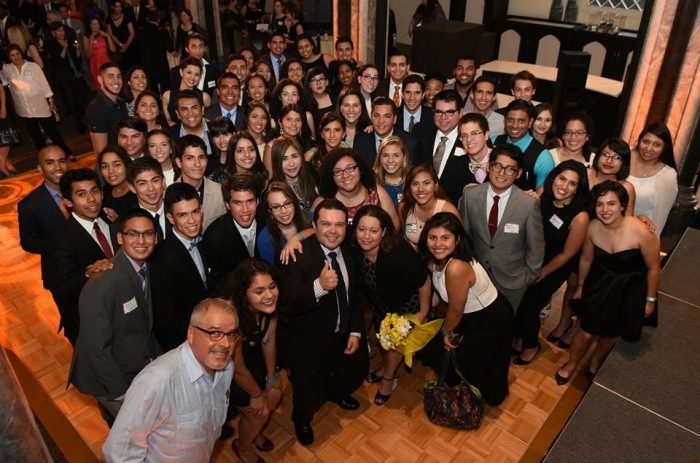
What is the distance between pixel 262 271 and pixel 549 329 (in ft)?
9.51

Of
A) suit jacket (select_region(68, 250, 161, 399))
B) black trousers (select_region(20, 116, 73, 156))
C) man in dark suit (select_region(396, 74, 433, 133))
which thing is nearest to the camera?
suit jacket (select_region(68, 250, 161, 399))

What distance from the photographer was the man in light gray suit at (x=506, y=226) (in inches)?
139

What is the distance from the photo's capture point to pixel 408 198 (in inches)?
148

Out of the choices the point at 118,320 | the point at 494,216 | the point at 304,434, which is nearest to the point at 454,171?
the point at 494,216

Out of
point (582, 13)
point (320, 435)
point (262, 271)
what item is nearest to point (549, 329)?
point (320, 435)

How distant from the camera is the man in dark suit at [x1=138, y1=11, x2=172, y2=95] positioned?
841 cm

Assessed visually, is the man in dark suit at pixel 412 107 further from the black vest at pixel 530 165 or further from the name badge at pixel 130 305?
the name badge at pixel 130 305

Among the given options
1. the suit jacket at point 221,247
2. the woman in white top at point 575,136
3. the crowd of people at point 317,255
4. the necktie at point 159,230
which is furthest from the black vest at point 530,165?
the necktie at point 159,230

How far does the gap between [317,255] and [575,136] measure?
97.6 inches

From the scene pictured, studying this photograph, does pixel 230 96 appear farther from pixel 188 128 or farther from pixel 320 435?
pixel 320 435

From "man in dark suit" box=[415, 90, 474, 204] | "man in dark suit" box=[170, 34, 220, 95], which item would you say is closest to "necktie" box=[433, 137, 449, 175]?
"man in dark suit" box=[415, 90, 474, 204]

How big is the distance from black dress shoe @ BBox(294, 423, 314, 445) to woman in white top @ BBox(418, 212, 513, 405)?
986mm

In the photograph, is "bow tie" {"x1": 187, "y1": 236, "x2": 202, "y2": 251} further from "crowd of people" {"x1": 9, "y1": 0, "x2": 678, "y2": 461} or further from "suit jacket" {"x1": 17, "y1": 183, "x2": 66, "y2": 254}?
"suit jacket" {"x1": 17, "y1": 183, "x2": 66, "y2": 254}

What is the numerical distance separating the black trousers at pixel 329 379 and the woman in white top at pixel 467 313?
520 millimetres
